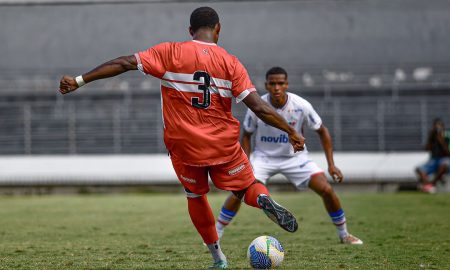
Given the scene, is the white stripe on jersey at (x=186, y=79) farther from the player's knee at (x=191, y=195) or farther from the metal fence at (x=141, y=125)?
the metal fence at (x=141, y=125)

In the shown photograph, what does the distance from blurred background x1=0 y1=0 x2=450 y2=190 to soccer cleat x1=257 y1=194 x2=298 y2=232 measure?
17833mm

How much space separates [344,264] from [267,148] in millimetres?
3421

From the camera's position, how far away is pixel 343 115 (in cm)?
2744

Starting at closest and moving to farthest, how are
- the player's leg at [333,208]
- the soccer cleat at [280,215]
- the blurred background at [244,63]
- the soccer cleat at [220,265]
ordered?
the soccer cleat at [280,215] → the soccer cleat at [220,265] → the player's leg at [333,208] → the blurred background at [244,63]

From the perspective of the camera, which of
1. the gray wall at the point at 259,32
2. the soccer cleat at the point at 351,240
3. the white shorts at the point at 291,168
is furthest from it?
the gray wall at the point at 259,32

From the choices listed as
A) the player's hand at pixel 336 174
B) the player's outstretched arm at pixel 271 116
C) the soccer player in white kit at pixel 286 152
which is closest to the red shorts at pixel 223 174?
the player's outstretched arm at pixel 271 116

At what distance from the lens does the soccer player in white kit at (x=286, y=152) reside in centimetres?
1061

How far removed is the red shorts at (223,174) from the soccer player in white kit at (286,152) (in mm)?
2807

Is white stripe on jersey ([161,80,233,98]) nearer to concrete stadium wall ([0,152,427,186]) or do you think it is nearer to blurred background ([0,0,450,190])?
concrete stadium wall ([0,152,427,186])

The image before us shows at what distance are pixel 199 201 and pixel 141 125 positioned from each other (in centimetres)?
2002

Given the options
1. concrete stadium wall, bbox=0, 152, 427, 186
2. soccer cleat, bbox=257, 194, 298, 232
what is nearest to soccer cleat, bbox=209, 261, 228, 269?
soccer cleat, bbox=257, 194, 298, 232

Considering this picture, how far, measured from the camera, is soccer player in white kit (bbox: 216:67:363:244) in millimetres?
10609

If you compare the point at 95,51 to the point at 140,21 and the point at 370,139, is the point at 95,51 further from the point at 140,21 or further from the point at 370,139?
the point at 370,139

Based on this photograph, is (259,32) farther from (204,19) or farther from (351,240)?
(204,19)
